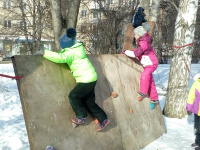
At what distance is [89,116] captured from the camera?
3299 millimetres

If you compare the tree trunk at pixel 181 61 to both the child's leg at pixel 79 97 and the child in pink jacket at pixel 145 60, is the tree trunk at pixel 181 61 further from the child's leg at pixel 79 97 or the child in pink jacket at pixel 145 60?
the child's leg at pixel 79 97

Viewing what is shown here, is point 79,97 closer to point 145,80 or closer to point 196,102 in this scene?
point 145,80

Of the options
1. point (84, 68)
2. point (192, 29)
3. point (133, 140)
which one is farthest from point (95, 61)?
point (192, 29)

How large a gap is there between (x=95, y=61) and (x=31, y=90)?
1267 mm

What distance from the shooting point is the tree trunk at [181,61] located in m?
5.09

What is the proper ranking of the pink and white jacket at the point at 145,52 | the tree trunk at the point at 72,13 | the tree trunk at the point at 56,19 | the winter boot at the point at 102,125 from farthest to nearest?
the tree trunk at the point at 72,13
the tree trunk at the point at 56,19
the pink and white jacket at the point at 145,52
the winter boot at the point at 102,125

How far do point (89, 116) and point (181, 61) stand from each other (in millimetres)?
2900

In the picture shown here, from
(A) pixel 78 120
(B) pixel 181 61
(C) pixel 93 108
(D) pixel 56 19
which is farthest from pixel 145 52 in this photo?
(D) pixel 56 19

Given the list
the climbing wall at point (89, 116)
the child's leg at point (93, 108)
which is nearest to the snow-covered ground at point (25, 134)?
the climbing wall at point (89, 116)

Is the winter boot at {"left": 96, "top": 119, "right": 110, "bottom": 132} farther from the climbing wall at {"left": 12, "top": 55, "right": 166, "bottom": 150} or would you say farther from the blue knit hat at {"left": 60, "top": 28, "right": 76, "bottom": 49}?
the blue knit hat at {"left": 60, "top": 28, "right": 76, "bottom": 49}

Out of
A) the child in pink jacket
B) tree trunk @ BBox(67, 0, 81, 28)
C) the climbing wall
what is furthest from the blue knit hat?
tree trunk @ BBox(67, 0, 81, 28)

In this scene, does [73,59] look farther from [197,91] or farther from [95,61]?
[197,91]

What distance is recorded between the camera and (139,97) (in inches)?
163

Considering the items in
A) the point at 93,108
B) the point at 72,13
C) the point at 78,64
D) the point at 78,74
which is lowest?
the point at 93,108
